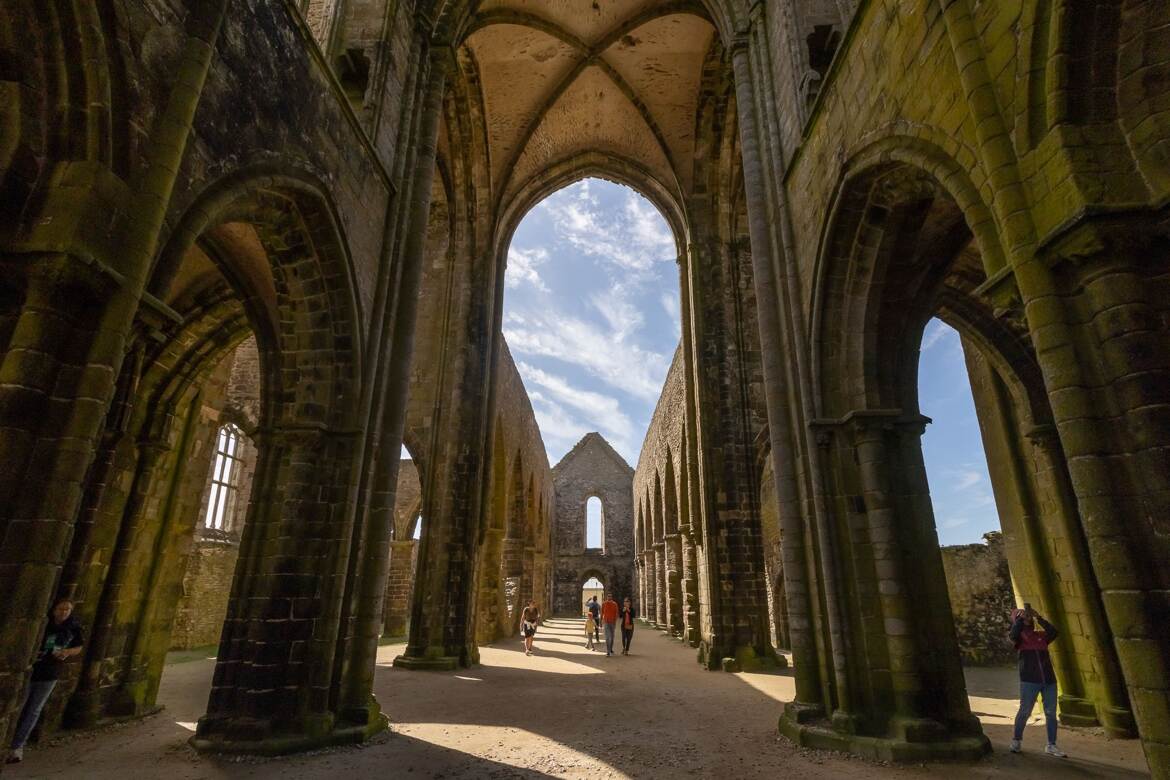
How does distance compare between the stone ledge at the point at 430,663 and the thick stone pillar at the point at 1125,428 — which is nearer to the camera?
the thick stone pillar at the point at 1125,428

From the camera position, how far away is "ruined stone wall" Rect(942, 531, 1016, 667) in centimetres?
1196

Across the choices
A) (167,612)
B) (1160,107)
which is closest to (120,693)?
(167,612)

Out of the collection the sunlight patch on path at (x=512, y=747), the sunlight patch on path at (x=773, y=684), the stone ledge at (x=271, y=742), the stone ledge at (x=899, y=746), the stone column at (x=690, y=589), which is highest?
the stone column at (x=690, y=589)

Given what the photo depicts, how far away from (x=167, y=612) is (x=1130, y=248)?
980 centimetres

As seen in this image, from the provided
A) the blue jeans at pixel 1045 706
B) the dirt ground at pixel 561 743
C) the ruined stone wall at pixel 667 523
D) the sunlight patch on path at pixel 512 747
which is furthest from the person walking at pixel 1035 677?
the ruined stone wall at pixel 667 523

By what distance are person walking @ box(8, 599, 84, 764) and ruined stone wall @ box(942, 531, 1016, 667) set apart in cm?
1400

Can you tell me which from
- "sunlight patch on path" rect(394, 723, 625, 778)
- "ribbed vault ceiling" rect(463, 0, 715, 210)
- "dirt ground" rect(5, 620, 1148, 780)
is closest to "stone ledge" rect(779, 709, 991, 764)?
"dirt ground" rect(5, 620, 1148, 780)

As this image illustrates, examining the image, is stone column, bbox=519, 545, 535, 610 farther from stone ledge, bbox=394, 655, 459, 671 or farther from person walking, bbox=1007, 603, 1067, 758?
person walking, bbox=1007, 603, 1067, 758

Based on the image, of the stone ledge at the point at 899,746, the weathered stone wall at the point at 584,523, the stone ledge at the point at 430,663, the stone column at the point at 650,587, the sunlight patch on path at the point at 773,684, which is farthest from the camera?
the weathered stone wall at the point at 584,523

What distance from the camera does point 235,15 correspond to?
4.21 m

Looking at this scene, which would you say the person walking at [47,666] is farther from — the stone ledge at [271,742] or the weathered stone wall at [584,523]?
the weathered stone wall at [584,523]

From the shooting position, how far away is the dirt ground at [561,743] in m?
4.47

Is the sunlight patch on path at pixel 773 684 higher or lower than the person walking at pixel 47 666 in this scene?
lower

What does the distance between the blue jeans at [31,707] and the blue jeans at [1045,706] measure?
8188 mm
